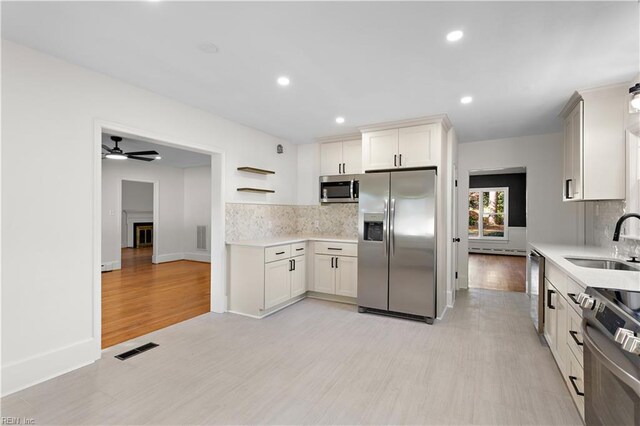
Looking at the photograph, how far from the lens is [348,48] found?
7.18 ft

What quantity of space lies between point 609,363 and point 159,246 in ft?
25.8

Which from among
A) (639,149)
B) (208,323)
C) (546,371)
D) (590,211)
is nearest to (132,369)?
(208,323)

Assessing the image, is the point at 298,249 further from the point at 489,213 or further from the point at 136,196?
the point at 136,196

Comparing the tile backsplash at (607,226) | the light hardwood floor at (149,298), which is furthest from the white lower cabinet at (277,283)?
the tile backsplash at (607,226)

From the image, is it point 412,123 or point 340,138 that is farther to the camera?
point 340,138

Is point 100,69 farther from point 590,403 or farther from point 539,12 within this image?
point 590,403

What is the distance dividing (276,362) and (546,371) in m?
2.20

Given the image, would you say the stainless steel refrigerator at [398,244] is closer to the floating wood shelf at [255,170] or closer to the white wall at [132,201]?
the floating wood shelf at [255,170]

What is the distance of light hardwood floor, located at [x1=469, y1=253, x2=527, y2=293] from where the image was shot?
537cm

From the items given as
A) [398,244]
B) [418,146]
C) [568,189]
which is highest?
[418,146]

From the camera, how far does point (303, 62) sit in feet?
7.88

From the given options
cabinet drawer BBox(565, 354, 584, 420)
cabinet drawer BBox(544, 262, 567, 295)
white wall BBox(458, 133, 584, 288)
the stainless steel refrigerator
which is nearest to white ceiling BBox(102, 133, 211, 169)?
the stainless steel refrigerator

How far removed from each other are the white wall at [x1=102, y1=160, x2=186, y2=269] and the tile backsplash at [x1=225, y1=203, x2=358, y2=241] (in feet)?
13.1

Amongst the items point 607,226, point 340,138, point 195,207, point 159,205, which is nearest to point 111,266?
point 159,205
